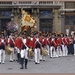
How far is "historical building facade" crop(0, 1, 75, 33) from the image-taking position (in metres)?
38.4

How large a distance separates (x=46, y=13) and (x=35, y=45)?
64.2 ft

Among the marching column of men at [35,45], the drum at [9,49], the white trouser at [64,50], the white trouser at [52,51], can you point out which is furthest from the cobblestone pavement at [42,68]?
the white trouser at [64,50]

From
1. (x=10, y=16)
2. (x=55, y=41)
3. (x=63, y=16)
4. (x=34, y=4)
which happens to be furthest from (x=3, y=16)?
(x=55, y=41)

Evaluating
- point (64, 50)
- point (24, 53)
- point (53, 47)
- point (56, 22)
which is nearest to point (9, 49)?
point (53, 47)

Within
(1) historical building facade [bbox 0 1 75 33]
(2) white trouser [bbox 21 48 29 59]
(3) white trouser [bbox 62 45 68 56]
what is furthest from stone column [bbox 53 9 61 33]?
(2) white trouser [bbox 21 48 29 59]

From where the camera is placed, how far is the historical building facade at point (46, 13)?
38.4m

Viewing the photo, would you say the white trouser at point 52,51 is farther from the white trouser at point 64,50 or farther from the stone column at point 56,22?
the stone column at point 56,22

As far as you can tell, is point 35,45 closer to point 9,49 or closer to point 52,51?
point 9,49

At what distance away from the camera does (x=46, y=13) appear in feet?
128

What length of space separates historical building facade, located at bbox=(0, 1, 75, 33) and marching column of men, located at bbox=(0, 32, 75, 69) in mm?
10334

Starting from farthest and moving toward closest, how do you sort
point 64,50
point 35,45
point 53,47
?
1. point 64,50
2. point 53,47
3. point 35,45

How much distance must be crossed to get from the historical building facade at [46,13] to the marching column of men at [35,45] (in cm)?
1033

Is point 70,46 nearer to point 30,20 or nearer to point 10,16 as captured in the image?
point 30,20

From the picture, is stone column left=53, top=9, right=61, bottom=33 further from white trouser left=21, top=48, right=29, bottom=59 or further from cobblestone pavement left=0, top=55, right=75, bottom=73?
white trouser left=21, top=48, right=29, bottom=59
